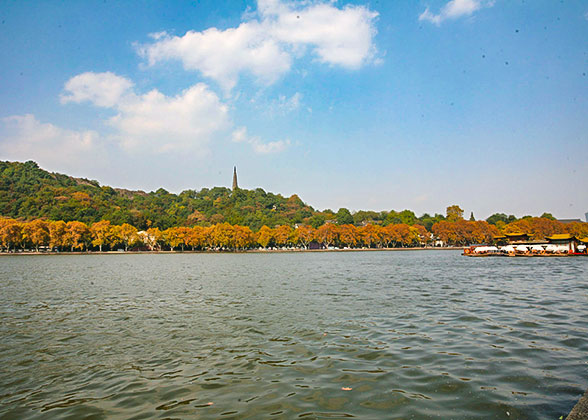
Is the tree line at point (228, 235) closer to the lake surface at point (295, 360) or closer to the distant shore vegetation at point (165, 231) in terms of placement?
the distant shore vegetation at point (165, 231)

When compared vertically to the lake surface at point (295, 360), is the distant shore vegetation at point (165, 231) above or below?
above

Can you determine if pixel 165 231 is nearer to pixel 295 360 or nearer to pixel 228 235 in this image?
pixel 228 235

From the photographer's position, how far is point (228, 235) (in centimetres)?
13075

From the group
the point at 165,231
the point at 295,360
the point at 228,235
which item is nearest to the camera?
the point at 295,360

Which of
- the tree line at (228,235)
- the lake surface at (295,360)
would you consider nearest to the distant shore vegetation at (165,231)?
the tree line at (228,235)

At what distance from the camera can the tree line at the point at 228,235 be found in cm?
10925

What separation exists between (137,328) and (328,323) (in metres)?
6.50

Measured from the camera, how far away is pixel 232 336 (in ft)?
37.1

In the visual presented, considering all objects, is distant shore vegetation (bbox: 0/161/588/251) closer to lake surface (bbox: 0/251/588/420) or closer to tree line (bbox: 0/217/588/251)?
tree line (bbox: 0/217/588/251)

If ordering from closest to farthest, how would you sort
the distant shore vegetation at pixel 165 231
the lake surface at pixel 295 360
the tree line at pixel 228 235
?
the lake surface at pixel 295 360
the tree line at pixel 228 235
the distant shore vegetation at pixel 165 231

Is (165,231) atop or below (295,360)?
atop

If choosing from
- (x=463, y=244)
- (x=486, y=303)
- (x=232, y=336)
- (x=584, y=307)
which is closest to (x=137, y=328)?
(x=232, y=336)

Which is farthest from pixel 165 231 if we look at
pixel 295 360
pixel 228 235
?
pixel 295 360

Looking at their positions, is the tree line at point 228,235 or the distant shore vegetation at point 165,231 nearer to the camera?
the tree line at point 228,235
